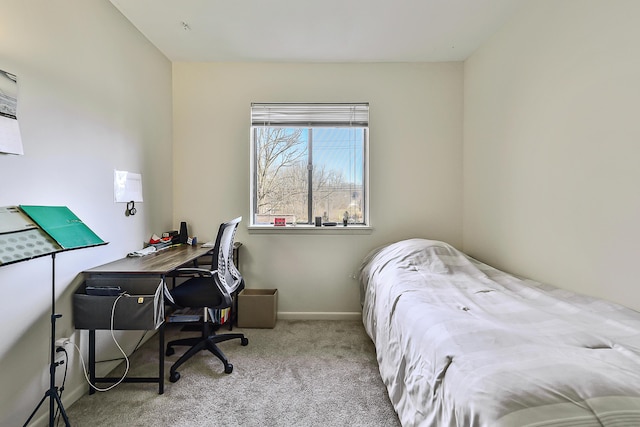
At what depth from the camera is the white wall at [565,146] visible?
149 centimetres

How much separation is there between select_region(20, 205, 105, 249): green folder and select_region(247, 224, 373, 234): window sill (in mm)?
1601

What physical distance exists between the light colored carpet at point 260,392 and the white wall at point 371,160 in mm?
708

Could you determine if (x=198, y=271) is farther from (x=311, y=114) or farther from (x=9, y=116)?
(x=311, y=114)

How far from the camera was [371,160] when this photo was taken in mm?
3027

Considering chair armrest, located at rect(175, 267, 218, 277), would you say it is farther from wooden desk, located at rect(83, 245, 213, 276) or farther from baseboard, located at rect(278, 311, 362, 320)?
baseboard, located at rect(278, 311, 362, 320)

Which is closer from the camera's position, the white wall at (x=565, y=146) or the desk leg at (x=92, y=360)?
the white wall at (x=565, y=146)

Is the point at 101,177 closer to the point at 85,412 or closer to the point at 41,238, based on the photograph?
the point at 41,238

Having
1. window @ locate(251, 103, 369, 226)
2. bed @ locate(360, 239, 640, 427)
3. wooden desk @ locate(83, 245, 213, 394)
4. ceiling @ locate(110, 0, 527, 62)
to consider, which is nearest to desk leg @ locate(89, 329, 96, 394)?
wooden desk @ locate(83, 245, 213, 394)

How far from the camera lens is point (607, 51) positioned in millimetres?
1561

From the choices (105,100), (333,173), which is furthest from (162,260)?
(333,173)

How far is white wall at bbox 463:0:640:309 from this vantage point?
1.49 m

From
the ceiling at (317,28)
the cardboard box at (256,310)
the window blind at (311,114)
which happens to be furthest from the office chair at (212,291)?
the ceiling at (317,28)

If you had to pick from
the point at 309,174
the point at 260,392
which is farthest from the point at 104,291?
the point at 309,174

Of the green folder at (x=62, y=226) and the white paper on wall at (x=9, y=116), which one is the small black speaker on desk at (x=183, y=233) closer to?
the green folder at (x=62, y=226)
